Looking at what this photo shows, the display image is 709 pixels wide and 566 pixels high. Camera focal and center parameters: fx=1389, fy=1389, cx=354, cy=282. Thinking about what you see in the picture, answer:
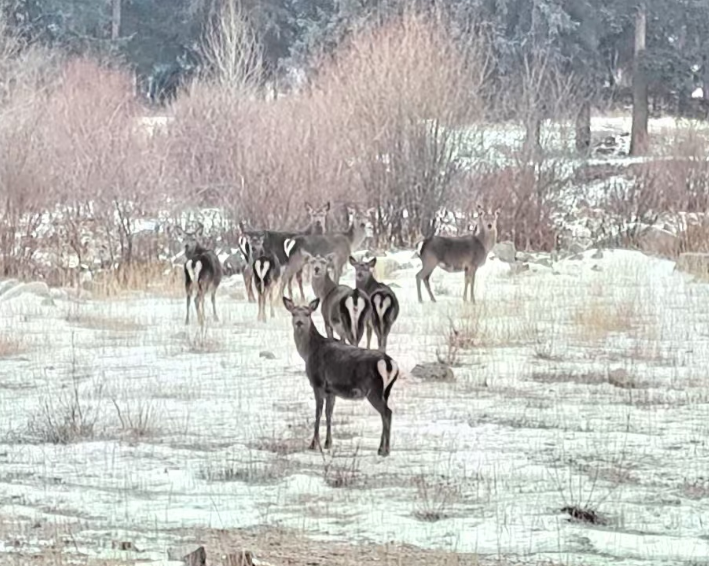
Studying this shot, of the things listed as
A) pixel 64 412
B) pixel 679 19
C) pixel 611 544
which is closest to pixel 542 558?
pixel 611 544

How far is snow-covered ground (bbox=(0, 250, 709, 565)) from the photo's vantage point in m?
8.30

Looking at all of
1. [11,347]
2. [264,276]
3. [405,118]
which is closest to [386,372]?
[11,347]

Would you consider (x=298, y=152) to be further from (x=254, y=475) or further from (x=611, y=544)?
(x=611, y=544)

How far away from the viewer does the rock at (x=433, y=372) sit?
1330cm

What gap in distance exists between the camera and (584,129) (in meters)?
39.6

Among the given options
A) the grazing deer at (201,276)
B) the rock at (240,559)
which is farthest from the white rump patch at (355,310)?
the rock at (240,559)

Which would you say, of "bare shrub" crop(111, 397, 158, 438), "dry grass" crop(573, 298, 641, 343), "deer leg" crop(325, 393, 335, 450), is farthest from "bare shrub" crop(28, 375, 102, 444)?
"dry grass" crop(573, 298, 641, 343)

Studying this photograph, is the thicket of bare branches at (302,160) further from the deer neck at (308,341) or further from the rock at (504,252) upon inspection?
the deer neck at (308,341)

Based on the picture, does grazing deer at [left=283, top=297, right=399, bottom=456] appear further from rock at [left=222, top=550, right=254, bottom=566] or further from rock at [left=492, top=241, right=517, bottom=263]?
rock at [left=492, top=241, right=517, bottom=263]

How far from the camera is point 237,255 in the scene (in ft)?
79.1

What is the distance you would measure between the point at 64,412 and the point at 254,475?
2.61 metres

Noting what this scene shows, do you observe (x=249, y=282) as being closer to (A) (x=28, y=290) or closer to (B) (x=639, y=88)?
(A) (x=28, y=290)

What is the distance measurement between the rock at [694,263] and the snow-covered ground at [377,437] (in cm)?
443

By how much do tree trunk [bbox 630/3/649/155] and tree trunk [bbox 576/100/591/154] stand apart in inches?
121
